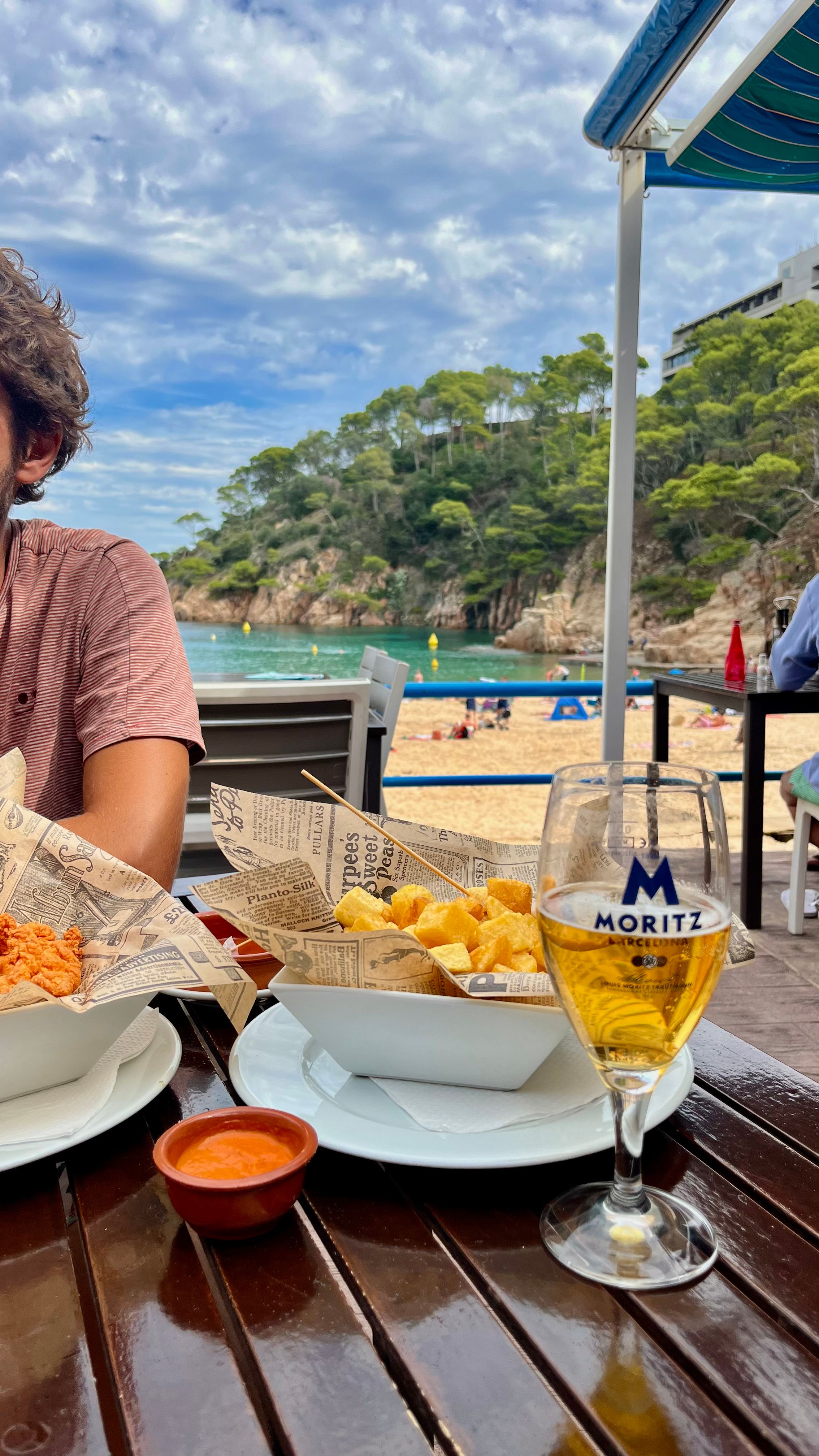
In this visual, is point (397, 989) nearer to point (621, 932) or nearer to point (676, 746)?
point (621, 932)

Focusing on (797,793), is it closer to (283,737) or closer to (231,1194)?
(283,737)

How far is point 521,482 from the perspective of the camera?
2822 centimetres

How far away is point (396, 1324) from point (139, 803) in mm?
822

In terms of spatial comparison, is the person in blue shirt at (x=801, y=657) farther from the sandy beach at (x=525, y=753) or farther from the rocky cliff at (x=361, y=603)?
the rocky cliff at (x=361, y=603)

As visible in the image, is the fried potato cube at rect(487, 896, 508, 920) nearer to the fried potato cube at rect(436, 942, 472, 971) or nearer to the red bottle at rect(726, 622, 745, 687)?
the fried potato cube at rect(436, 942, 472, 971)

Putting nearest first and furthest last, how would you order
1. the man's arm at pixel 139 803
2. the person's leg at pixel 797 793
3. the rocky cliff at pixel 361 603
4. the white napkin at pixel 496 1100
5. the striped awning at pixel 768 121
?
the white napkin at pixel 496 1100 < the man's arm at pixel 139 803 < the striped awning at pixel 768 121 < the person's leg at pixel 797 793 < the rocky cliff at pixel 361 603

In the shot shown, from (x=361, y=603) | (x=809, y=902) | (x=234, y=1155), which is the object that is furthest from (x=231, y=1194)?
(x=361, y=603)

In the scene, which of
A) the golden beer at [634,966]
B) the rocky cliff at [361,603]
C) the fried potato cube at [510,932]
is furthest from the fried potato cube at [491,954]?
the rocky cliff at [361,603]

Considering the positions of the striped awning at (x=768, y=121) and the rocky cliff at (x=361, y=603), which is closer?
Answer: the striped awning at (x=768, y=121)

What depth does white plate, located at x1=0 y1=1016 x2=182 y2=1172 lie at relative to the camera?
0.53m

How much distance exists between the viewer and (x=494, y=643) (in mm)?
27031

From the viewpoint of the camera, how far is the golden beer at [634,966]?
0.44 m

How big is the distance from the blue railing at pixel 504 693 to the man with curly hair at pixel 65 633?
85.3 inches

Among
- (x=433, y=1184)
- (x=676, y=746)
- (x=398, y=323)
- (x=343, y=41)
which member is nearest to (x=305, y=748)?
(x=433, y=1184)
